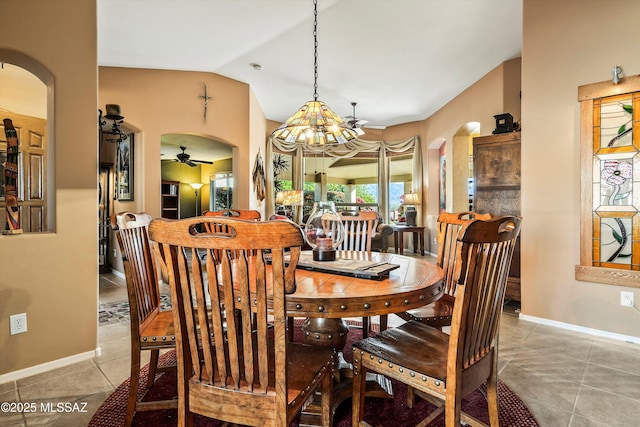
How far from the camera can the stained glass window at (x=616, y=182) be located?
264 cm

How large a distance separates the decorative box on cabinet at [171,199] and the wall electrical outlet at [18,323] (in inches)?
325

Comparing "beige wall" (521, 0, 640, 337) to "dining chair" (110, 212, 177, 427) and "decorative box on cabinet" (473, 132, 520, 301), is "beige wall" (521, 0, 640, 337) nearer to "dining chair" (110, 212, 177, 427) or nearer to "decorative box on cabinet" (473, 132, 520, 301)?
"decorative box on cabinet" (473, 132, 520, 301)

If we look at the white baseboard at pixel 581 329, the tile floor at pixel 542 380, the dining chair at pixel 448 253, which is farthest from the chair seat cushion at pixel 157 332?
the white baseboard at pixel 581 329

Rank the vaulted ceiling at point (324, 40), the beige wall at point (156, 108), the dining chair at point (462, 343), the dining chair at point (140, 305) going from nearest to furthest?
the dining chair at point (462, 343) → the dining chair at point (140, 305) → the vaulted ceiling at point (324, 40) → the beige wall at point (156, 108)

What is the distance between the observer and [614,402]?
1859 mm


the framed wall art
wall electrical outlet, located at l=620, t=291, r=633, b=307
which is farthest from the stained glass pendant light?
the framed wall art

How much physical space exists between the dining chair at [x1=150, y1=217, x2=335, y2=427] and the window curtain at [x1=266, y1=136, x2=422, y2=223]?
20.5 ft

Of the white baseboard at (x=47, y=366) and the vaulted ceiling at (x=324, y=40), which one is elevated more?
the vaulted ceiling at (x=324, y=40)

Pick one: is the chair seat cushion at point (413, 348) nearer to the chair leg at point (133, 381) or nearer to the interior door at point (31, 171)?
the chair leg at point (133, 381)

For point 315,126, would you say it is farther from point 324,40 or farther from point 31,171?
point 31,171

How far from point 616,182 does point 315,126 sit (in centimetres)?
245

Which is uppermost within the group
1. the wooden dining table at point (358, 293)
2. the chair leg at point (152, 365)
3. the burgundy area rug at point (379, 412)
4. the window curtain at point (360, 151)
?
the window curtain at point (360, 151)

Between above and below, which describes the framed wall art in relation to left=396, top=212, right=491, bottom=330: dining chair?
above

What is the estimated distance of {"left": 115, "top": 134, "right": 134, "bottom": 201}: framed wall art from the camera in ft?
15.5
